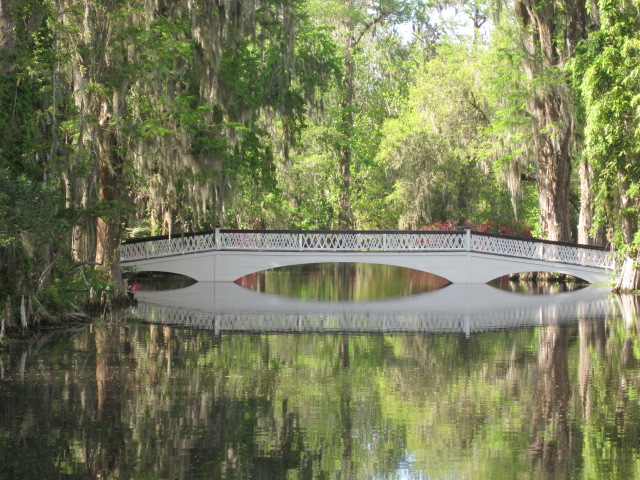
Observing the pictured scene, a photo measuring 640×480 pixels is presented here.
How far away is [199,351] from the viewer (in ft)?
43.2

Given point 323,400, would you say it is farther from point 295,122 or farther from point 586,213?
point 586,213

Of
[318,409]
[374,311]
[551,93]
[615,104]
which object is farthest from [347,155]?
[318,409]

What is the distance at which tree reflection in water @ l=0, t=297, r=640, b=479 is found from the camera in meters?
6.83

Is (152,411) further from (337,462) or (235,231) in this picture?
(235,231)

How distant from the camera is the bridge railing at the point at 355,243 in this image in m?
30.1

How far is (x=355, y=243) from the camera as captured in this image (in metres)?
30.9

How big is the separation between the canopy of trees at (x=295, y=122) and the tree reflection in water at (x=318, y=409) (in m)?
3.59

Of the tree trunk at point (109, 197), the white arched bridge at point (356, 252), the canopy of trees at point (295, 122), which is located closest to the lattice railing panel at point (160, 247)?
the white arched bridge at point (356, 252)

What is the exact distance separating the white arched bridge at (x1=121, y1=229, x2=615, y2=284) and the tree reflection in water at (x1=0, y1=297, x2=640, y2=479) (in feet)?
51.7

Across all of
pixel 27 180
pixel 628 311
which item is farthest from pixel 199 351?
pixel 628 311

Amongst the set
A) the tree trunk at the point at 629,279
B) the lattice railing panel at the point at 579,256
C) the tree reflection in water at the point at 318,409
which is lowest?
the tree reflection in water at the point at 318,409

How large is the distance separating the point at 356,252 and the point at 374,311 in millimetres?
9756

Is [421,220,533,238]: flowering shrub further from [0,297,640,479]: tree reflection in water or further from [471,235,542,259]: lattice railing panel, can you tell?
[0,297,640,479]: tree reflection in water

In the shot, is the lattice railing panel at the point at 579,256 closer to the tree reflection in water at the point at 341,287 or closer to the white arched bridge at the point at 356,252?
the white arched bridge at the point at 356,252
